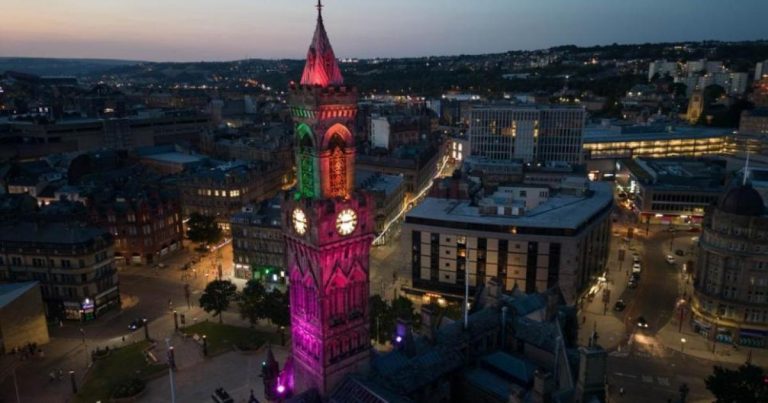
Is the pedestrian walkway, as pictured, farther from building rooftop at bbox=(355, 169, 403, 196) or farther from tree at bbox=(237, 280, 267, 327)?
building rooftop at bbox=(355, 169, 403, 196)

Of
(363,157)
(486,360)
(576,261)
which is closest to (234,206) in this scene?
(363,157)

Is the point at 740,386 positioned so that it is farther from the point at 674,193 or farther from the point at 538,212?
the point at 674,193

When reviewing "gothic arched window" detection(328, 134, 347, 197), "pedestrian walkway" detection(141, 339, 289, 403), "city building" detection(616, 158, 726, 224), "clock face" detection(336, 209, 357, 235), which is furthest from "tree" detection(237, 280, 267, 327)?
"city building" detection(616, 158, 726, 224)

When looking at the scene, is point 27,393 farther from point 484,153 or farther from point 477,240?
point 484,153

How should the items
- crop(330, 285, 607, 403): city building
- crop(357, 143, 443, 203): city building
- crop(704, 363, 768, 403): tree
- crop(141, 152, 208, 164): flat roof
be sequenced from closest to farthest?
crop(330, 285, 607, 403): city building
crop(704, 363, 768, 403): tree
crop(357, 143, 443, 203): city building
crop(141, 152, 208, 164): flat roof

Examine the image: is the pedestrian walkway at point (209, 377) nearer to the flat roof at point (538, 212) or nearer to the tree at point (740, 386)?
the flat roof at point (538, 212)

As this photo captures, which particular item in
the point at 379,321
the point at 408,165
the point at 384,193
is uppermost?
the point at 408,165

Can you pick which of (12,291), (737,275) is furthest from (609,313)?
(12,291)

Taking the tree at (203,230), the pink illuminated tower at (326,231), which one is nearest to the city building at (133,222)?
the tree at (203,230)
